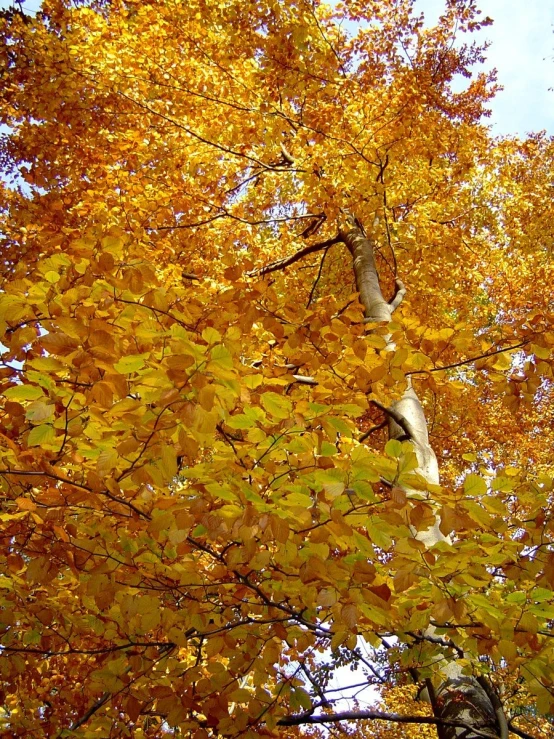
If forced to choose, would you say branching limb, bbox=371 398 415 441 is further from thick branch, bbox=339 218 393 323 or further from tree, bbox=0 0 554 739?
thick branch, bbox=339 218 393 323

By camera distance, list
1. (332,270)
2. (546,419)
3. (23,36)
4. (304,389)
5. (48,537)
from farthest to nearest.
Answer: (546,419)
(332,270)
(23,36)
(304,389)
(48,537)

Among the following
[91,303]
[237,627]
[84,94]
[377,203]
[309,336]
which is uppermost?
[84,94]

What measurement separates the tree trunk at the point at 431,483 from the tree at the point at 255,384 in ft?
0.06

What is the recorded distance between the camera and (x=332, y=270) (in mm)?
7449

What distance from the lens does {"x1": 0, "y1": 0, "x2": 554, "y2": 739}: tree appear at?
5.53ft

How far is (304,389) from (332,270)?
5.02 meters

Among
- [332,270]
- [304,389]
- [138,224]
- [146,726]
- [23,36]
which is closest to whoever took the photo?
[304,389]

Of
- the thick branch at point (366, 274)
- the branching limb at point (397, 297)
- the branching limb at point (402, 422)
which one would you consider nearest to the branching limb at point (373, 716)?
the branching limb at point (402, 422)

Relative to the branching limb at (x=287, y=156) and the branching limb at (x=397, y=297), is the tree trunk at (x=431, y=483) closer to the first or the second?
the branching limb at (x=397, y=297)

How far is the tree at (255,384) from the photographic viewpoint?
→ 169 centimetres

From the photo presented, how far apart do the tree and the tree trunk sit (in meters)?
0.02

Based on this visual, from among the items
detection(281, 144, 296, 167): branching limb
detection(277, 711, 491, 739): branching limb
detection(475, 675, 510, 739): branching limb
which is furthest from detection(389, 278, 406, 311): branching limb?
detection(277, 711, 491, 739): branching limb

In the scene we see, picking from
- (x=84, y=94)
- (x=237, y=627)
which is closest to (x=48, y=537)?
(x=237, y=627)

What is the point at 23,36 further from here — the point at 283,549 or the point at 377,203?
the point at 283,549
